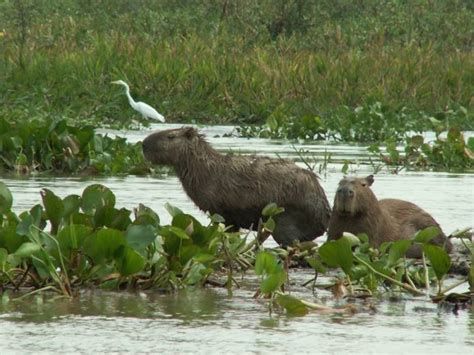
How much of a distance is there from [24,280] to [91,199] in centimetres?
70

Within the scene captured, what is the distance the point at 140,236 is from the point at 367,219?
226 cm

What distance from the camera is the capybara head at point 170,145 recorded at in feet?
33.2

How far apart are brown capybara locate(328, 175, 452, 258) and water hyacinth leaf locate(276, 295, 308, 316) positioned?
6.80 feet

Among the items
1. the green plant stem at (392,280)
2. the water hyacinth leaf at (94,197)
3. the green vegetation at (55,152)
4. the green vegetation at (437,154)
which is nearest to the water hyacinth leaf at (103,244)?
the water hyacinth leaf at (94,197)

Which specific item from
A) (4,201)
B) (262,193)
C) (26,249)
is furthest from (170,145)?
(26,249)

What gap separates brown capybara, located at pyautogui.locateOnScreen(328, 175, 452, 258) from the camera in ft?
29.0

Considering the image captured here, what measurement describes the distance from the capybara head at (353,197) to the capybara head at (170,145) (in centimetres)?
157

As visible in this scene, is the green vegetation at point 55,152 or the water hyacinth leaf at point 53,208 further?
the green vegetation at point 55,152

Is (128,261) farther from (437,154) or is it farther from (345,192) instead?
(437,154)

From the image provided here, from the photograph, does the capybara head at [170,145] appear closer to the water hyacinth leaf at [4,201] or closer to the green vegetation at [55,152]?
the water hyacinth leaf at [4,201]

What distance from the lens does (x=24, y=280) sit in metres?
7.32

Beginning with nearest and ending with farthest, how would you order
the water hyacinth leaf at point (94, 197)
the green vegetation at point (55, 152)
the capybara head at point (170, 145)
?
the water hyacinth leaf at point (94, 197) < the capybara head at point (170, 145) < the green vegetation at point (55, 152)

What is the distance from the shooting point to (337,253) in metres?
7.25

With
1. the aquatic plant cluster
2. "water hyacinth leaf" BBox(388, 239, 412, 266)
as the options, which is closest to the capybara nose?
the aquatic plant cluster
